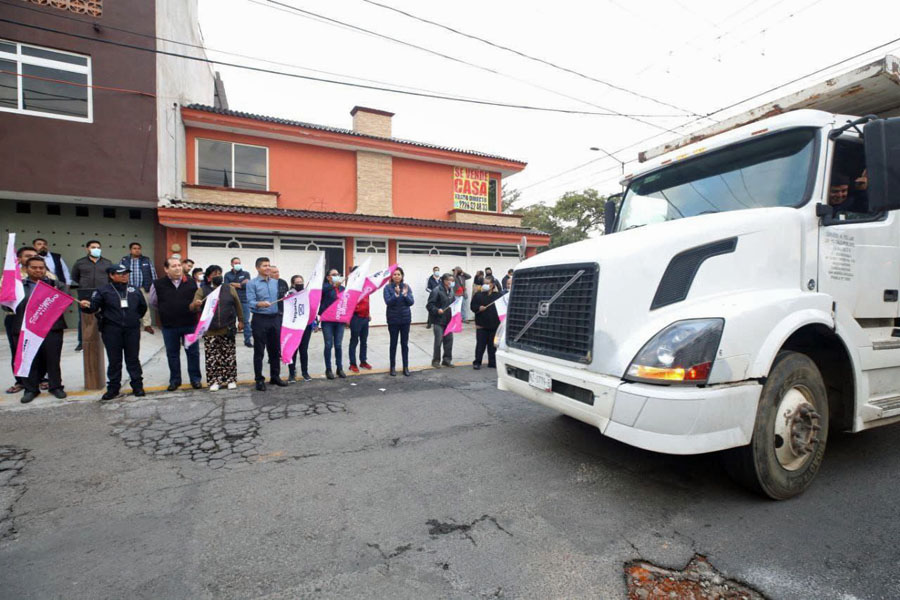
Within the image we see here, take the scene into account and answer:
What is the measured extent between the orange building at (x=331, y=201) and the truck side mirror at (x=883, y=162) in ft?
37.5

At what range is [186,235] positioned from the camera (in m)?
11.5

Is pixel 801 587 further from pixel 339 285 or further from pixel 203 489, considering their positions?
pixel 339 285

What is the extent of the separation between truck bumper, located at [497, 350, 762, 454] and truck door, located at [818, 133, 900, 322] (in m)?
1.32

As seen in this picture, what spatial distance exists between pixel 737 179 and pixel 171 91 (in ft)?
46.3

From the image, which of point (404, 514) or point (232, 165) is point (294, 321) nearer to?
point (404, 514)

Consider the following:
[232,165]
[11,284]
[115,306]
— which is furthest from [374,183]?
[11,284]

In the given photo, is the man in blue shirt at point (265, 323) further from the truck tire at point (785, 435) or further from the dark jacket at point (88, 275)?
the truck tire at point (785, 435)

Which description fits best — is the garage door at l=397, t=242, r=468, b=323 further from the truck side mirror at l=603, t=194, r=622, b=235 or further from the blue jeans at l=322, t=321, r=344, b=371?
the truck side mirror at l=603, t=194, r=622, b=235

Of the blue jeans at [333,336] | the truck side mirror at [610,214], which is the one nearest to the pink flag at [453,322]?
the blue jeans at [333,336]

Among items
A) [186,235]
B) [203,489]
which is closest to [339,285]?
[203,489]

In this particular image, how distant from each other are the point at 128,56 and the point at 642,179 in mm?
12716

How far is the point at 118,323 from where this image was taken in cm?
577

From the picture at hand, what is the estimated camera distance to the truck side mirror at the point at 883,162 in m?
2.87

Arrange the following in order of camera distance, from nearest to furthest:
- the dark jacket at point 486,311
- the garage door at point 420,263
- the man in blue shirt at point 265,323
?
1. the man in blue shirt at point 265,323
2. the dark jacket at point 486,311
3. the garage door at point 420,263
